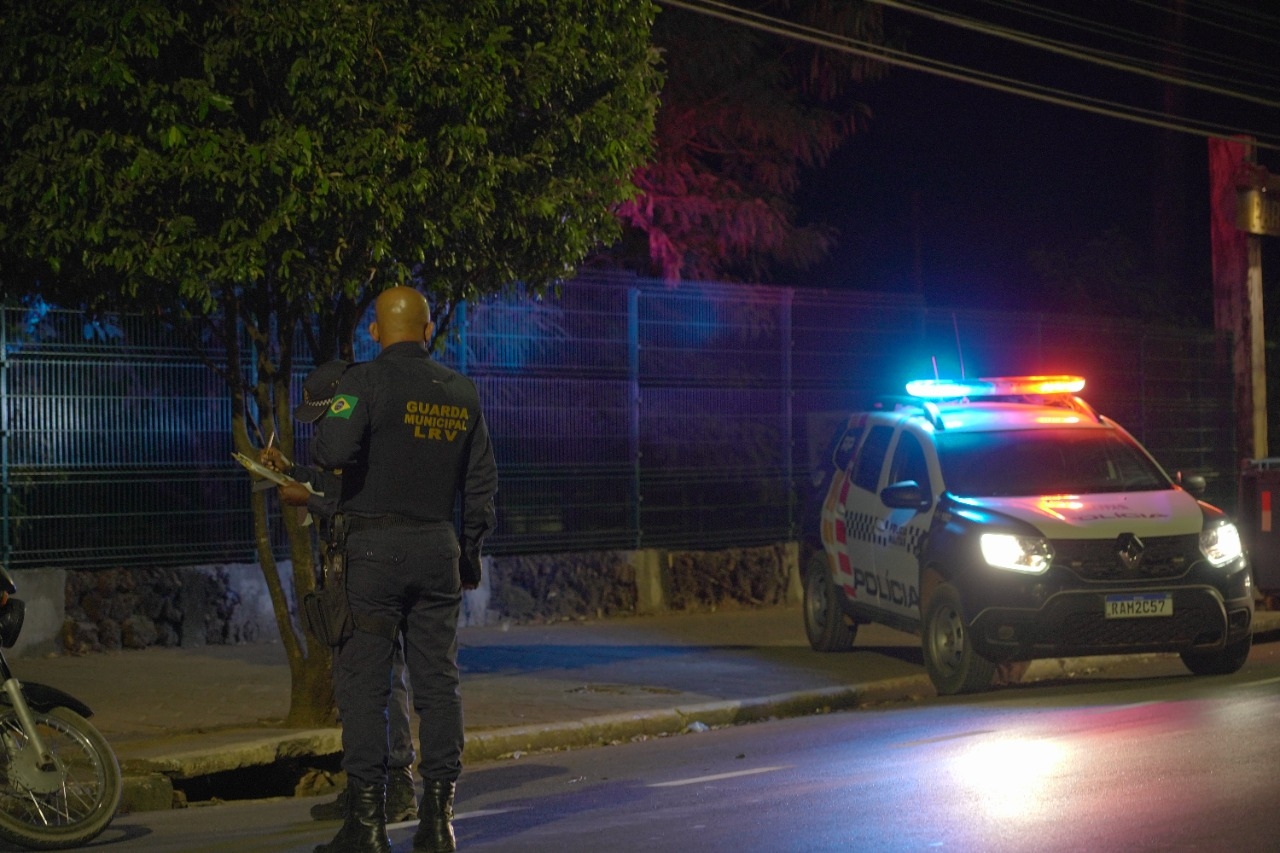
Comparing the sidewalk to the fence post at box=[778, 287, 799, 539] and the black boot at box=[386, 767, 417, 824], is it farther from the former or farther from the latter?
the fence post at box=[778, 287, 799, 539]

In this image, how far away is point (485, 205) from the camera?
9477mm

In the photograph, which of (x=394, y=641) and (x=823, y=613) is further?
(x=823, y=613)

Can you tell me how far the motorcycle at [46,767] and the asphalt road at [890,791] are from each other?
0.22 meters

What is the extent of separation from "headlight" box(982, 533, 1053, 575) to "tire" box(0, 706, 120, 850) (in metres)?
5.73

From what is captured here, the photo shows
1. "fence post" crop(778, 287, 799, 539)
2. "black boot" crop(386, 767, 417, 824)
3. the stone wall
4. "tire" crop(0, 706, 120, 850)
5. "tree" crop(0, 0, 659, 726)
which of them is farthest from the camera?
"fence post" crop(778, 287, 799, 539)

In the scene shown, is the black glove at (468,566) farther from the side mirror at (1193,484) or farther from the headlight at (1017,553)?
the side mirror at (1193,484)

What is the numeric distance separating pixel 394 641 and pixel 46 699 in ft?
5.37

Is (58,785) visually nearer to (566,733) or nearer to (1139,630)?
(566,733)

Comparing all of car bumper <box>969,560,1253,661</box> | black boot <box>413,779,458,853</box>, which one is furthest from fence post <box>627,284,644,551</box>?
black boot <box>413,779,458,853</box>

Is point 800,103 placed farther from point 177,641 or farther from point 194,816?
point 194,816

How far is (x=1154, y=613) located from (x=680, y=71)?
1136 centimetres

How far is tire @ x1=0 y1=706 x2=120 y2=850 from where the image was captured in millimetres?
6922

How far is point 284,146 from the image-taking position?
8.84m

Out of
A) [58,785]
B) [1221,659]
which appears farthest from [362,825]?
[1221,659]
